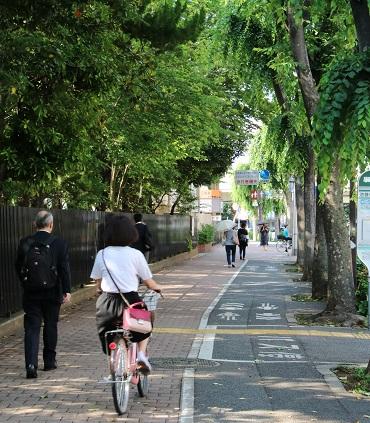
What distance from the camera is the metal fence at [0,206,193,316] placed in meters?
9.98

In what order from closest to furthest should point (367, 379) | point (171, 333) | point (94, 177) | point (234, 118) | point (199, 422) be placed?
point (199, 422)
point (367, 379)
point (171, 333)
point (94, 177)
point (234, 118)

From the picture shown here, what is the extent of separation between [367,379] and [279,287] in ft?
36.5

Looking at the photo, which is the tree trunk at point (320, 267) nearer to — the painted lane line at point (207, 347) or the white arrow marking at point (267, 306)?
the white arrow marking at point (267, 306)

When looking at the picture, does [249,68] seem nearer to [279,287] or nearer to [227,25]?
[227,25]

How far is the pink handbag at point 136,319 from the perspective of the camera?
5453 mm

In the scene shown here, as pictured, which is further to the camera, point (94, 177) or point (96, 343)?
point (94, 177)

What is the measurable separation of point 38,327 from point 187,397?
74.6 inches

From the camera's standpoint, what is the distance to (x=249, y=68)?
51.7ft

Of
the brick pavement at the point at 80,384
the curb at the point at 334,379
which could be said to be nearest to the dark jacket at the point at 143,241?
the brick pavement at the point at 80,384

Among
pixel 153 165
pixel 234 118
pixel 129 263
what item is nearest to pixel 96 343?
pixel 129 263

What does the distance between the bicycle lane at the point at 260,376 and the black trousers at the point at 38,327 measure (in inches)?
66.8

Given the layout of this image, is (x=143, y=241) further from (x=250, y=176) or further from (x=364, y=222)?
(x=250, y=176)

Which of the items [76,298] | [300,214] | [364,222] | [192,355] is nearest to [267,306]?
[364,222]

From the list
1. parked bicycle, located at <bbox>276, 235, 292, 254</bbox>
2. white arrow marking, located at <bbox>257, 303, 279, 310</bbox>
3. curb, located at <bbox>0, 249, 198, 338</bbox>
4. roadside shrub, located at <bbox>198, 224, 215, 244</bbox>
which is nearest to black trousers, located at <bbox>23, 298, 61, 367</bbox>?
curb, located at <bbox>0, 249, 198, 338</bbox>
